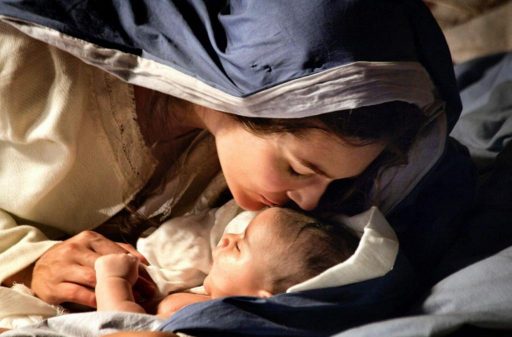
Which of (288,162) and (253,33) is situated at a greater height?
(253,33)

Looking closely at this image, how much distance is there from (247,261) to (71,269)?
23 cm

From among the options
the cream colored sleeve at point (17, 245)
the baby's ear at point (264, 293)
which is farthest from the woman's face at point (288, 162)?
the cream colored sleeve at point (17, 245)

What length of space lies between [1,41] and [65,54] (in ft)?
0.25

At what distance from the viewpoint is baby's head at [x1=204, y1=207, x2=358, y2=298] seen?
941mm

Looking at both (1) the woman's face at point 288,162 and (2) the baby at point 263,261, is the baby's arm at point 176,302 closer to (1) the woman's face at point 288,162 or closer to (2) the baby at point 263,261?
(2) the baby at point 263,261

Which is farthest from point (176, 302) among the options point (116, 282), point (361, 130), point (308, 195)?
point (361, 130)

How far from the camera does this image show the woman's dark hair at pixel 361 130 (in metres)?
0.92

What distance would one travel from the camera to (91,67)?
1042 mm

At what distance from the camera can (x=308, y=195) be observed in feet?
3.24

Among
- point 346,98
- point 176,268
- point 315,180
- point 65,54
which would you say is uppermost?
point 65,54

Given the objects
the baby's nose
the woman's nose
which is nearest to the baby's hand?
the baby's nose

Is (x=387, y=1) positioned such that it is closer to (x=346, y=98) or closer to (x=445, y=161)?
(x=346, y=98)

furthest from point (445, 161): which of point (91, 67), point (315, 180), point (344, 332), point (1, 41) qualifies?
point (1, 41)

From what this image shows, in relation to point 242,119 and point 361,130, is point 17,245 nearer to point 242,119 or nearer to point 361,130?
point 242,119
